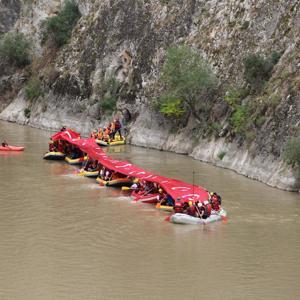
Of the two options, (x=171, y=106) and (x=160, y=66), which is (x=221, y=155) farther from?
(x=160, y=66)

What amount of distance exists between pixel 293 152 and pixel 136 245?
1169cm

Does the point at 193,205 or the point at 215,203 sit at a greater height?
the point at 215,203

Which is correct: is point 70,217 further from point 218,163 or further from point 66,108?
point 66,108

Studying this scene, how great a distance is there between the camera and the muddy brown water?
22750mm

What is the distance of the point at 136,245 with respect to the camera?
90.0ft

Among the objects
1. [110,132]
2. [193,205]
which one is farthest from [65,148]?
[193,205]

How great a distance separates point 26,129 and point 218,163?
1029 inches

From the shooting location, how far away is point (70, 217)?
31875 millimetres

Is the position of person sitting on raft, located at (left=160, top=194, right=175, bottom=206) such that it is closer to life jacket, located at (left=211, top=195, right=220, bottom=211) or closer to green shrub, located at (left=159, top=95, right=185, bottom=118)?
life jacket, located at (left=211, top=195, right=220, bottom=211)

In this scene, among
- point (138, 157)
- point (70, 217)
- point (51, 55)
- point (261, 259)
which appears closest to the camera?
point (261, 259)

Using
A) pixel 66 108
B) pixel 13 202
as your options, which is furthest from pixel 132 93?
pixel 13 202

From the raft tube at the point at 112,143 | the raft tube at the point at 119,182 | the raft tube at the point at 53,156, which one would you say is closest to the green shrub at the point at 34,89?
the raft tube at the point at 112,143

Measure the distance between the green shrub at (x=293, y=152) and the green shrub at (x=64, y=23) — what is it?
39462mm

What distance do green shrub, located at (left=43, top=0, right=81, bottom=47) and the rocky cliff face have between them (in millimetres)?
1056
